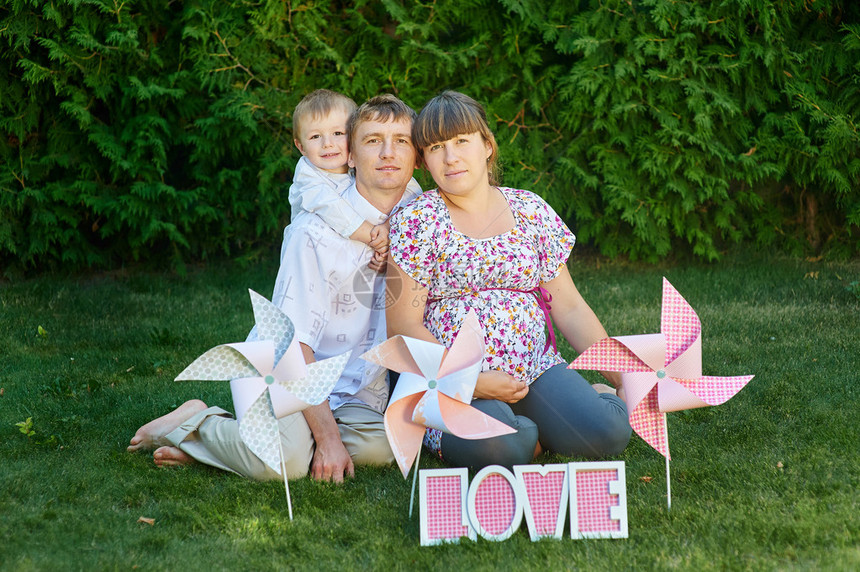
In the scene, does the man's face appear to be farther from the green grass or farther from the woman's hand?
the green grass

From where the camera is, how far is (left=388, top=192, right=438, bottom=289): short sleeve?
9.99 ft

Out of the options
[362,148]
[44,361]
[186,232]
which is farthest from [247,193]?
[362,148]

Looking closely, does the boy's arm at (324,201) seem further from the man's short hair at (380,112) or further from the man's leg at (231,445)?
the man's leg at (231,445)

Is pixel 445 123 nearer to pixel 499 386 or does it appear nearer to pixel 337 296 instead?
pixel 337 296

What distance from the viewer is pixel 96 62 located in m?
5.79

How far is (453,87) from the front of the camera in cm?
613

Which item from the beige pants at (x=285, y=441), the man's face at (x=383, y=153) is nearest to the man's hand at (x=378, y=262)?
the man's face at (x=383, y=153)

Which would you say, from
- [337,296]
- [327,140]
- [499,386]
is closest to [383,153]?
[327,140]

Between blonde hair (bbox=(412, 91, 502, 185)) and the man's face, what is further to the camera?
the man's face

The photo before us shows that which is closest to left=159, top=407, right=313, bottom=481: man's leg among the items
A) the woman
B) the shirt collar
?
the woman

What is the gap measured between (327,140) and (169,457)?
134 centimetres

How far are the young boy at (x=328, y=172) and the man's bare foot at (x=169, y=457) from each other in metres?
1.02

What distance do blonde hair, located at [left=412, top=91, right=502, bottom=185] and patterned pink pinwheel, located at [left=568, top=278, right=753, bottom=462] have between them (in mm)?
895

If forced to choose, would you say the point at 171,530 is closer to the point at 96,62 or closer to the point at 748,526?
the point at 748,526
